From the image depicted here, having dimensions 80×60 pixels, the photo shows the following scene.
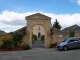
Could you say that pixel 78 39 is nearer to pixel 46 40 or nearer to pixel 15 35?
pixel 46 40

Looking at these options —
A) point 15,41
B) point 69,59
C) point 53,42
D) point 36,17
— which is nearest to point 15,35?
point 15,41

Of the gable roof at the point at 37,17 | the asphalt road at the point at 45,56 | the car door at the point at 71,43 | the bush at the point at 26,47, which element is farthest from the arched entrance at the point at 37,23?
the asphalt road at the point at 45,56

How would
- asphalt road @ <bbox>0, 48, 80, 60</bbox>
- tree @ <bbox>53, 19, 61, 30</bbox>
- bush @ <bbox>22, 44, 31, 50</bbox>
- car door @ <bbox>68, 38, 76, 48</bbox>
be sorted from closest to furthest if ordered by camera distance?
1. asphalt road @ <bbox>0, 48, 80, 60</bbox>
2. car door @ <bbox>68, 38, 76, 48</bbox>
3. bush @ <bbox>22, 44, 31, 50</bbox>
4. tree @ <bbox>53, 19, 61, 30</bbox>

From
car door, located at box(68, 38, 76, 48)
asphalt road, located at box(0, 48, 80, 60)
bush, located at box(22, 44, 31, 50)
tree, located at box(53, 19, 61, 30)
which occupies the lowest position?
asphalt road, located at box(0, 48, 80, 60)

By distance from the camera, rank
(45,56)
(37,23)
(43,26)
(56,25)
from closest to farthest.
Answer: (45,56), (37,23), (43,26), (56,25)

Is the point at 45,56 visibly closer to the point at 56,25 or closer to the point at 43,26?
the point at 43,26

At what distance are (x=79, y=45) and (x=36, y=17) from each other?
865 cm

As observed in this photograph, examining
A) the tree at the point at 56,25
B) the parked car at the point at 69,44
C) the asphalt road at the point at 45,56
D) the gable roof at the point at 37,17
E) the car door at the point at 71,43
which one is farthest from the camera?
the tree at the point at 56,25

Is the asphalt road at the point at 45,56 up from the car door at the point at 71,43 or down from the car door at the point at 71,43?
down

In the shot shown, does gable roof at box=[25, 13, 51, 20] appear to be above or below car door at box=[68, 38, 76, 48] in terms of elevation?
above

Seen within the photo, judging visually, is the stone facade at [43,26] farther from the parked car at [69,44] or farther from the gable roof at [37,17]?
the parked car at [69,44]

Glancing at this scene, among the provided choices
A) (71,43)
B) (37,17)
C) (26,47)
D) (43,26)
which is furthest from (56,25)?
(71,43)

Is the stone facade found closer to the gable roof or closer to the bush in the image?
the gable roof

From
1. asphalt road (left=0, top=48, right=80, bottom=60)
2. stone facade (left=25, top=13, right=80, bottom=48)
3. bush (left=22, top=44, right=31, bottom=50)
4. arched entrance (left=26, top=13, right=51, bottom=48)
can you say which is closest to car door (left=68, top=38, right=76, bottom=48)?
asphalt road (left=0, top=48, right=80, bottom=60)
